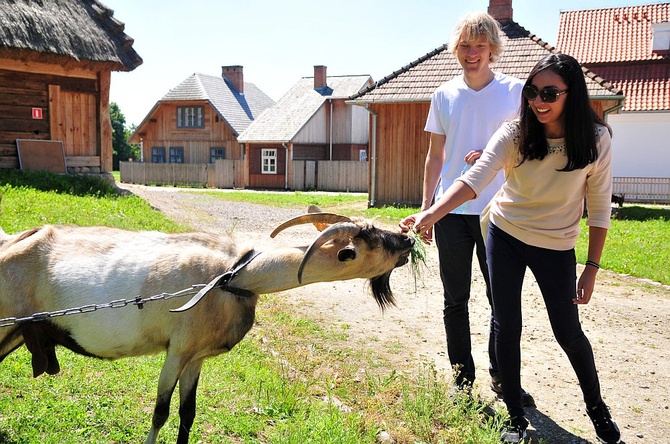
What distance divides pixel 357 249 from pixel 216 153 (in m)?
35.4

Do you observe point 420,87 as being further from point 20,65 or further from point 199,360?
point 199,360

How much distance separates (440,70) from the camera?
19.2 m

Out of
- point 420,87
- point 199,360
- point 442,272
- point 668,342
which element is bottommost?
point 668,342

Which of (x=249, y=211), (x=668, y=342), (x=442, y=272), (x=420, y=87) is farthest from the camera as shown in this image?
(x=420, y=87)

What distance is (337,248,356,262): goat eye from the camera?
348cm

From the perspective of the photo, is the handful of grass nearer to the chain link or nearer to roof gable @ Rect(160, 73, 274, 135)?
the chain link

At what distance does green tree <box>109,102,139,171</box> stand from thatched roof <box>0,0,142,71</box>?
44.3 metres

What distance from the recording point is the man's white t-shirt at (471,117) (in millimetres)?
4242

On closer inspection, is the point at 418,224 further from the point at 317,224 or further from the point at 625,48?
the point at 625,48

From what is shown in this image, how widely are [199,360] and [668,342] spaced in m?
4.69

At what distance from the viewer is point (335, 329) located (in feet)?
20.9

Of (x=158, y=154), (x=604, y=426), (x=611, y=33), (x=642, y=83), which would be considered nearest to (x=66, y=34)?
(x=604, y=426)

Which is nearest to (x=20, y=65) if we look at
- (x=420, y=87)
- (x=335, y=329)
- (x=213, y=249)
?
(x=420, y=87)

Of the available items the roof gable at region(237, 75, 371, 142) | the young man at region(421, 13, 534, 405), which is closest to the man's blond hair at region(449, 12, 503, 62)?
the young man at region(421, 13, 534, 405)
